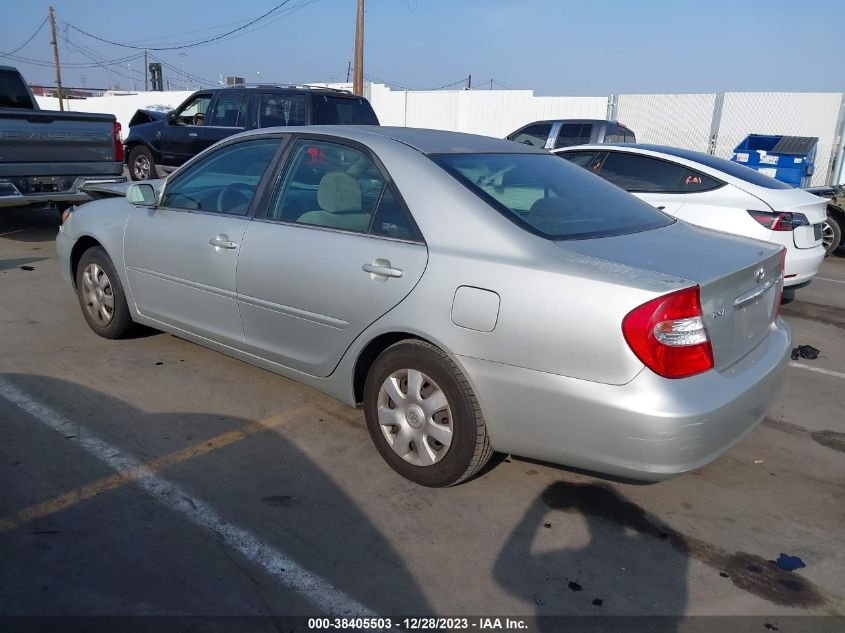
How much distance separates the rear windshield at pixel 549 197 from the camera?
10.6ft

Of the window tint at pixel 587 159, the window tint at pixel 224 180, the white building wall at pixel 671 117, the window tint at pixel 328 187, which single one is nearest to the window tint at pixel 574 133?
the window tint at pixel 587 159

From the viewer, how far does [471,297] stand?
2943 millimetres

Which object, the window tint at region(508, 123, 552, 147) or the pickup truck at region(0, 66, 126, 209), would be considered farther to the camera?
the window tint at region(508, 123, 552, 147)

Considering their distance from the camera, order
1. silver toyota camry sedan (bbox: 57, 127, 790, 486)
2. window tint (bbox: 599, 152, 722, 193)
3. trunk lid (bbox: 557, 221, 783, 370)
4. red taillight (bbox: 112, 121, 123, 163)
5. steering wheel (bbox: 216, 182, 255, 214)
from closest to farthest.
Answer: silver toyota camry sedan (bbox: 57, 127, 790, 486)
trunk lid (bbox: 557, 221, 783, 370)
steering wheel (bbox: 216, 182, 255, 214)
window tint (bbox: 599, 152, 722, 193)
red taillight (bbox: 112, 121, 123, 163)

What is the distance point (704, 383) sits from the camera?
108 inches

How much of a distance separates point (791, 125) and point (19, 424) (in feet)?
66.2

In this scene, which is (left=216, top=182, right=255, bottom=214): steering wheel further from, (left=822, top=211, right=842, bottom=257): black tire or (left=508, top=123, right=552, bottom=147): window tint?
(left=508, top=123, right=552, bottom=147): window tint

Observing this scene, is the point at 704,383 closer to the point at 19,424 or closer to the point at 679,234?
the point at 679,234

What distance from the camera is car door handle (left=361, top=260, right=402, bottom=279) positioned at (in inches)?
126

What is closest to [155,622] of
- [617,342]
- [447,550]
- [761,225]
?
[447,550]

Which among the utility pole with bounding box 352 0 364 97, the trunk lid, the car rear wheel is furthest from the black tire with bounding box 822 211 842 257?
the utility pole with bounding box 352 0 364 97

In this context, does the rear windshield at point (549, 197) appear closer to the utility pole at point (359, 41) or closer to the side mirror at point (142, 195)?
the side mirror at point (142, 195)

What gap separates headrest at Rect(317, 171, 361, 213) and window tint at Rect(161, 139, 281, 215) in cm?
49

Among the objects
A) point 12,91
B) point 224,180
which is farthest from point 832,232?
point 12,91
